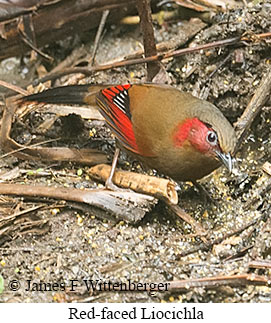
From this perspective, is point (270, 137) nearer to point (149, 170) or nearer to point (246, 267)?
point (149, 170)

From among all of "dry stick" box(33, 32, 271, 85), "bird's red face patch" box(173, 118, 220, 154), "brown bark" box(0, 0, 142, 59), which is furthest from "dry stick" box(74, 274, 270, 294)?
"brown bark" box(0, 0, 142, 59)

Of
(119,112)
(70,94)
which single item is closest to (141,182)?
(119,112)

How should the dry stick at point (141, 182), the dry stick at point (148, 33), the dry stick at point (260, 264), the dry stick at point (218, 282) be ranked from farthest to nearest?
1. the dry stick at point (148, 33)
2. the dry stick at point (141, 182)
3. the dry stick at point (260, 264)
4. the dry stick at point (218, 282)

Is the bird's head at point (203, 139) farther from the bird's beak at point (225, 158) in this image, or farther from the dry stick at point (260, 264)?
the dry stick at point (260, 264)

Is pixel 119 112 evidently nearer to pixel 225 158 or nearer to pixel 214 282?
pixel 225 158

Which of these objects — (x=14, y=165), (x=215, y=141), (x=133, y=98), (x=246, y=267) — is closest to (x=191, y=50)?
(x=133, y=98)

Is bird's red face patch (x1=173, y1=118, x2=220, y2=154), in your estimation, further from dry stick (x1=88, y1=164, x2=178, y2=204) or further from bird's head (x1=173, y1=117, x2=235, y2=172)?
dry stick (x1=88, y1=164, x2=178, y2=204)

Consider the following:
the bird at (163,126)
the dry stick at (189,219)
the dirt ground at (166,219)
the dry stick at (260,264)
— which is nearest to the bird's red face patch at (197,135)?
the bird at (163,126)
